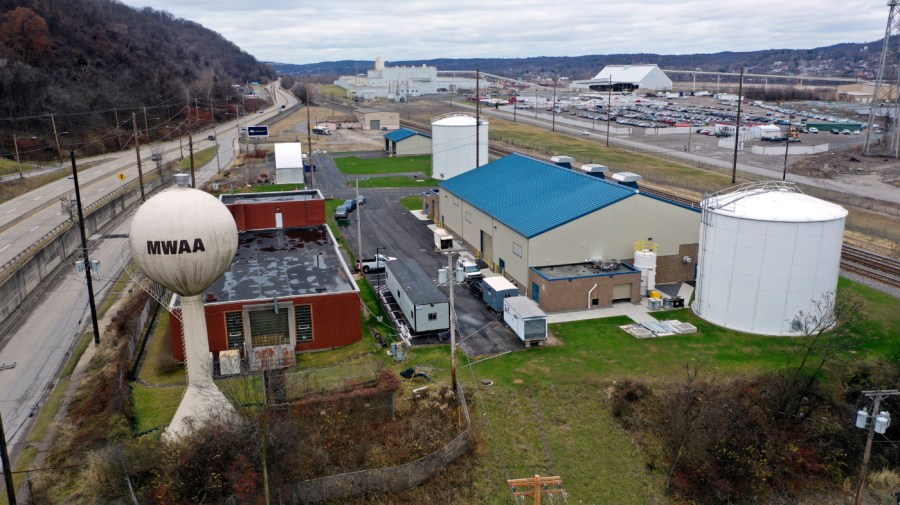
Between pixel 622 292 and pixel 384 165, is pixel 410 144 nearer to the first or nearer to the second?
pixel 384 165

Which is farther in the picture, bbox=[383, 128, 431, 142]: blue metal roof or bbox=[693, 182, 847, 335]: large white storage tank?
bbox=[383, 128, 431, 142]: blue metal roof

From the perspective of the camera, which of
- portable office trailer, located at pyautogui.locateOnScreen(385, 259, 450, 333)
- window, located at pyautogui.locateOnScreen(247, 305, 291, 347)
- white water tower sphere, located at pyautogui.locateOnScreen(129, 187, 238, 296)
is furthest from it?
portable office trailer, located at pyautogui.locateOnScreen(385, 259, 450, 333)

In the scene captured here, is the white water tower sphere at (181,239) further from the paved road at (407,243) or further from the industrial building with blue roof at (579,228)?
the industrial building with blue roof at (579,228)

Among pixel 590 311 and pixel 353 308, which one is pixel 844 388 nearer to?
pixel 590 311

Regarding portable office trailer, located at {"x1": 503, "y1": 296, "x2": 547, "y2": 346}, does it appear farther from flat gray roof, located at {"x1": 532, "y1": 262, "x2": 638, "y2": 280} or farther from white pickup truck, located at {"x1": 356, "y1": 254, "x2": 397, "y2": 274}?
white pickup truck, located at {"x1": 356, "y1": 254, "x2": 397, "y2": 274}

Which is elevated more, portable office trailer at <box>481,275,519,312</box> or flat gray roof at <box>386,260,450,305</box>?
flat gray roof at <box>386,260,450,305</box>

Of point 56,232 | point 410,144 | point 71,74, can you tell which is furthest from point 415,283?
point 71,74

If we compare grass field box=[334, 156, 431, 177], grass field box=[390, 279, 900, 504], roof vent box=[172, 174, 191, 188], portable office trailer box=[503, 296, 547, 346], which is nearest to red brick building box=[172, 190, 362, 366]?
grass field box=[390, 279, 900, 504]
